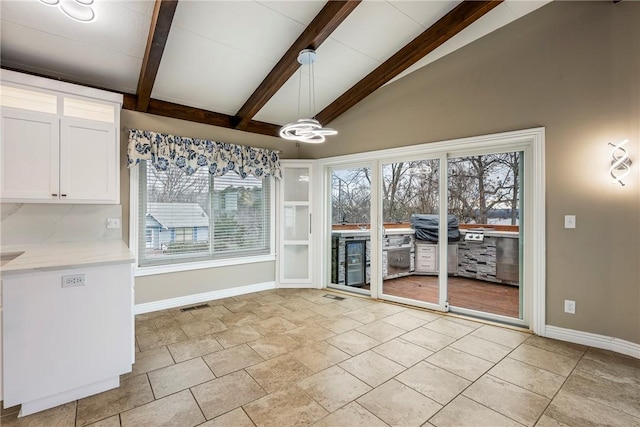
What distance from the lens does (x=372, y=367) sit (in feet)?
8.17

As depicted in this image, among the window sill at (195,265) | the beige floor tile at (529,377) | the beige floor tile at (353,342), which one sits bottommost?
the beige floor tile at (529,377)

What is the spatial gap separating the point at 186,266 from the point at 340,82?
10.9 ft

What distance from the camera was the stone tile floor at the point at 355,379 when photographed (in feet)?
6.23

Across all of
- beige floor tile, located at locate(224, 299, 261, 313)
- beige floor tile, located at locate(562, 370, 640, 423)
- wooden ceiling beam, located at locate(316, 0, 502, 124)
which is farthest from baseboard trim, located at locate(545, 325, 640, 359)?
beige floor tile, located at locate(224, 299, 261, 313)

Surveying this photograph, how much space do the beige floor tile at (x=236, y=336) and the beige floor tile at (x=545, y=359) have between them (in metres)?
2.45

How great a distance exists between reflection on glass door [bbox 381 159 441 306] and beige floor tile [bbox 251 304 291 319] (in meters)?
1.51

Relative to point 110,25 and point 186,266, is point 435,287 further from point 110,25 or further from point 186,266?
point 110,25

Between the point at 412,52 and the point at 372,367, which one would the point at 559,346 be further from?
the point at 412,52

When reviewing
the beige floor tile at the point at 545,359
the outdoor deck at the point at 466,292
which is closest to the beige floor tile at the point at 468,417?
the beige floor tile at the point at 545,359

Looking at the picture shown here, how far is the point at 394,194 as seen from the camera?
4.26m

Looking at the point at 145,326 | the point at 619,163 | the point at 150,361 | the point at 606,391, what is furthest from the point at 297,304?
the point at 619,163

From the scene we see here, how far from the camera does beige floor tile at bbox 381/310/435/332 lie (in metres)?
3.36

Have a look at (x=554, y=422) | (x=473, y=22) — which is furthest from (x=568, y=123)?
(x=554, y=422)

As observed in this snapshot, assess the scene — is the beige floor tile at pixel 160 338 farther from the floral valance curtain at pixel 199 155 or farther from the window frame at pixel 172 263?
the floral valance curtain at pixel 199 155
